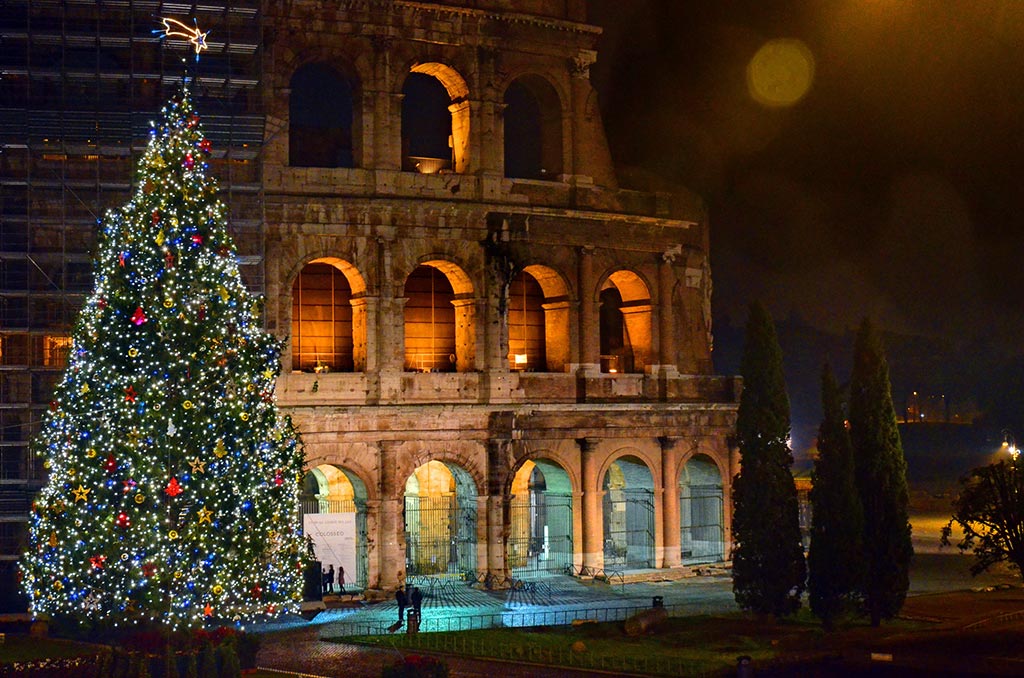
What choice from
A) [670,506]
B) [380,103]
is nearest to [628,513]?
[670,506]

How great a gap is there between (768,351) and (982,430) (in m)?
60.4

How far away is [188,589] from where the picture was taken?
76.7 feet

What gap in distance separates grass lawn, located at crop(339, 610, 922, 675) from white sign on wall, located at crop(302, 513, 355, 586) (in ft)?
18.3

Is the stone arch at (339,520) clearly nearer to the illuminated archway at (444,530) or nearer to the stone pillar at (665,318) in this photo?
the illuminated archway at (444,530)

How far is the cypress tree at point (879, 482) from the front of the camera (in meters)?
29.8

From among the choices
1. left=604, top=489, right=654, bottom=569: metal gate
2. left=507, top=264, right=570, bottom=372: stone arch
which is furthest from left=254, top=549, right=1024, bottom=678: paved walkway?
left=507, top=264, right=570, bottom=372: stone arch

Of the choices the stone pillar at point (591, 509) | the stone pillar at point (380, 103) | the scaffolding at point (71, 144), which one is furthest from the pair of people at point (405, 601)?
the stone pillar at point (380, 103)

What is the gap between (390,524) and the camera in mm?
34094

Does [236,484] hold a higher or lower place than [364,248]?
lower

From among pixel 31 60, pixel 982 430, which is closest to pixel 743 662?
pixel 31 60

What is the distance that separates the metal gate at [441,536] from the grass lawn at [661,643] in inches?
304

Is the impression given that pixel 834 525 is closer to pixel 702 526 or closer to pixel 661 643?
pixel 661 643

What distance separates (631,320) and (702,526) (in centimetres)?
647

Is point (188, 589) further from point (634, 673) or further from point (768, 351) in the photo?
point (768, 351)
